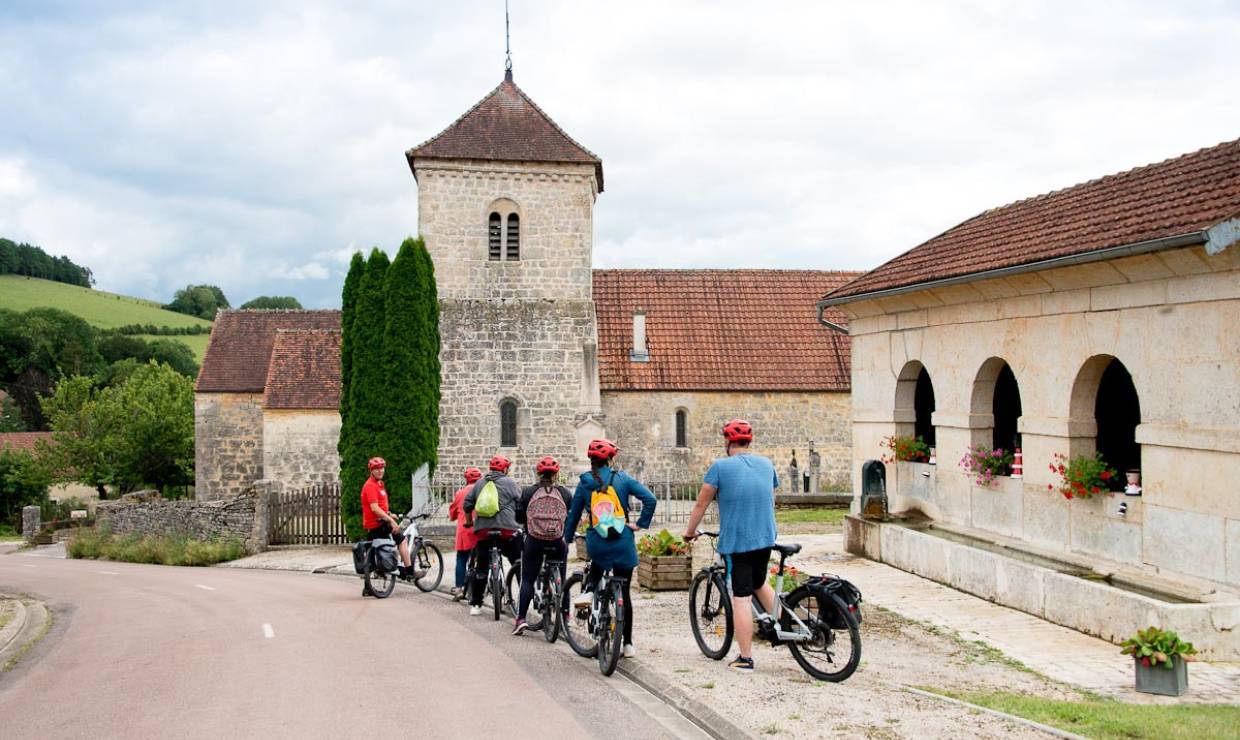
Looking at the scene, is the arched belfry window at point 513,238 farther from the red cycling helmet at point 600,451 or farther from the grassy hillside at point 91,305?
the grassy hillside at point 91,305

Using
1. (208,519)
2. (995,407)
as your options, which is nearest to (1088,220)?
(995,407)

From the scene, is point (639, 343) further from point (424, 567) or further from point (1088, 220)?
point (1088, 220)

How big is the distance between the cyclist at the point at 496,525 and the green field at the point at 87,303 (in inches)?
3299

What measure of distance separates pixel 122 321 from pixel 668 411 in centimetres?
7514

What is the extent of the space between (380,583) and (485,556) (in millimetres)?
2746

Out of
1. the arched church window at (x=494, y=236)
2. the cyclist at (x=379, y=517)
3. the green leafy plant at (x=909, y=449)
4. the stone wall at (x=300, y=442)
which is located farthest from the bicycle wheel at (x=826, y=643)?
the stone wall at (x=300, y=442)

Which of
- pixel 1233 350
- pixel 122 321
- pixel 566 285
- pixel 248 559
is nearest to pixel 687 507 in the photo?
pixel 566 285

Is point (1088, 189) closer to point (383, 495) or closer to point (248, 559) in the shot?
point (383, 495)

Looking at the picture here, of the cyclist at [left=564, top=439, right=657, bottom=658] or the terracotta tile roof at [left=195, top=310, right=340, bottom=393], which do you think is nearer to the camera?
the cyclist at [left=564, top=439, right=657, bottom=658]

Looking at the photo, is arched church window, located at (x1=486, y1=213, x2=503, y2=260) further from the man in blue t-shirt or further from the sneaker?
the sneaker

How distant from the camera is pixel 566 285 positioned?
93.2ft

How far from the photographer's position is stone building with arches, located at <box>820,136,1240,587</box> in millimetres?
9297

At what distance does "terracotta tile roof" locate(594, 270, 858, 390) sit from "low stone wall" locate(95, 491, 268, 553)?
10.5m

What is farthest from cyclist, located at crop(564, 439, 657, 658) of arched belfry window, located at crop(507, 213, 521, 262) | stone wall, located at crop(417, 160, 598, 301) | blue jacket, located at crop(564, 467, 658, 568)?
arched belfry window, located at crop(507, 213, 521, 262)
